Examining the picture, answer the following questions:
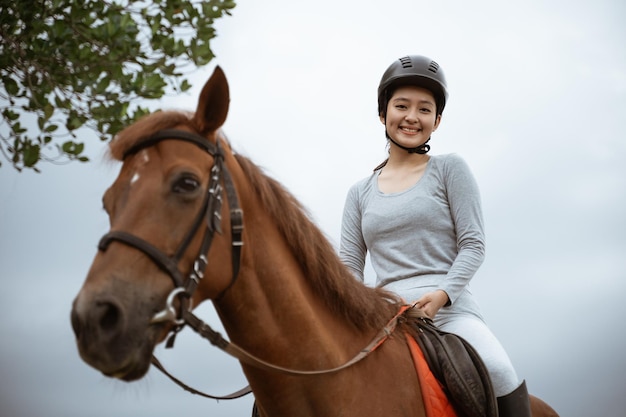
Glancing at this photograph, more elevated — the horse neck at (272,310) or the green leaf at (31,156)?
the green leaf at (31,156)

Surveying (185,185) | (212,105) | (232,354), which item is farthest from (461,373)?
(212,105)

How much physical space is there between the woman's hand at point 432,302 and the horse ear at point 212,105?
59.9 inches

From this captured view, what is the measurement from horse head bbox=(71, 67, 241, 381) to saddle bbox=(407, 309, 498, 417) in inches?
49.2

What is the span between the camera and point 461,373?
307 centimetres

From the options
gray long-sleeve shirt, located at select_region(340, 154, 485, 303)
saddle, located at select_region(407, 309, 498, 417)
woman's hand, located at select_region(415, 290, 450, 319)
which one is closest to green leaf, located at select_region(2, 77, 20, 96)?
gray long-sleeve shirt, located at select_region(340, 154, 485, 303)

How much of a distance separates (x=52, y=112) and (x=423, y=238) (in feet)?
10.1

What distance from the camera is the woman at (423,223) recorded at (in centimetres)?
339

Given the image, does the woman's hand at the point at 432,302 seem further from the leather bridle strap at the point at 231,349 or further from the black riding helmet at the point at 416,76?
the black riding helmet at the point at 416,76

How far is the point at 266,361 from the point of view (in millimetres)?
2666

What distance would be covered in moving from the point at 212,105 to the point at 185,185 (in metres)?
0.44

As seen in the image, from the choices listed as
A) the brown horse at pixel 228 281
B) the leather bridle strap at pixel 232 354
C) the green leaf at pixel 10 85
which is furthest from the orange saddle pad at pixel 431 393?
the green leaf at pixel 10 85

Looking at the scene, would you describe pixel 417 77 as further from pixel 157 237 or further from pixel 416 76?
pixel 157 237

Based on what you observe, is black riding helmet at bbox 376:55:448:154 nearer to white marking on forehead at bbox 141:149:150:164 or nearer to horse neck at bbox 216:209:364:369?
horse neck at bbox 216:209:364:369

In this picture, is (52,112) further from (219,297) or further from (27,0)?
(219,297)
